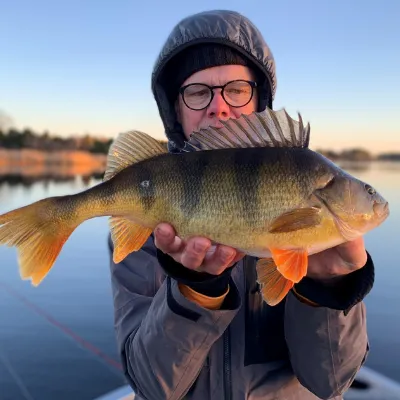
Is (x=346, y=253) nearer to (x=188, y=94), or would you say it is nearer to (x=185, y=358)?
(x=185, y=358)

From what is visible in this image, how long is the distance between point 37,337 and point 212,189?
5.18 metres

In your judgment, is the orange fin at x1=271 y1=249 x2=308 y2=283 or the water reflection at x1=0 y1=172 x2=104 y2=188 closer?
the orange fin at x1=271 y1=249 x2=308 y2=283

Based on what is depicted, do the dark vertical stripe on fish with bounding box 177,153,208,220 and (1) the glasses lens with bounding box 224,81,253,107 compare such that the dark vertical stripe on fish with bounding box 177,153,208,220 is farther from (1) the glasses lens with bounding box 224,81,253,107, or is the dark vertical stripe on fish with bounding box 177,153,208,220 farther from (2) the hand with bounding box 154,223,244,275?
(1) the glasses lens with bounding box 224,81,253,107

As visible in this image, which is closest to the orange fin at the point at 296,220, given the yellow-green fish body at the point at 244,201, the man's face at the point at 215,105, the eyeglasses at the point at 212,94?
the yellow-green fish body at the point at 244,201

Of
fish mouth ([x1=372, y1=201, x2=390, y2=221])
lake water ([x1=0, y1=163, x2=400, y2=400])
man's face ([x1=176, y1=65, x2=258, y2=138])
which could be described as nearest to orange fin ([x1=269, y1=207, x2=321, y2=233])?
fish mouth ([x1=372, y1=201, x2=390, y2=221])

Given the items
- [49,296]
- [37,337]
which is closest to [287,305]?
[37,337]

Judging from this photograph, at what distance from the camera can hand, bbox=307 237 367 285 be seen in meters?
1.62

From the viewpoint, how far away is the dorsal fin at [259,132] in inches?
68.9

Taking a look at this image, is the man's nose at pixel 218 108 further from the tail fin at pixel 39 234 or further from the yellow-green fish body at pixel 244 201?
the tail fin at pixel 39 234

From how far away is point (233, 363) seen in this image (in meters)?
1.92

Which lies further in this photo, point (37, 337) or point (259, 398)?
point (37, 337)

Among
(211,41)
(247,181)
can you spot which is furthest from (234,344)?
(211,41)

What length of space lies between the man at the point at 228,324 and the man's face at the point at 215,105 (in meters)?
0.01

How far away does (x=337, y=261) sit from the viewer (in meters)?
1.67
